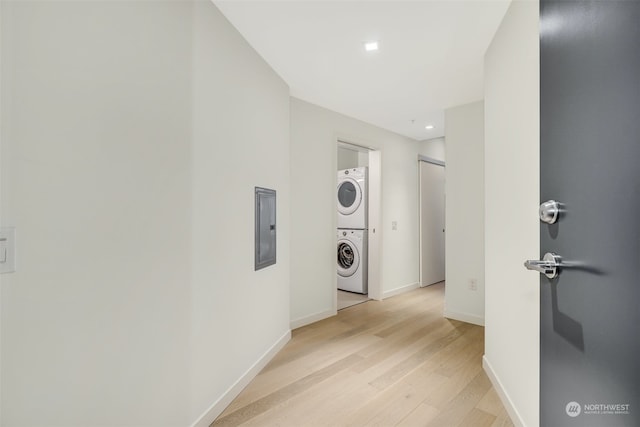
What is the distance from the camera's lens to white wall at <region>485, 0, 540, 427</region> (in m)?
1.42

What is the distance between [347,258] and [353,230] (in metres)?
0.44

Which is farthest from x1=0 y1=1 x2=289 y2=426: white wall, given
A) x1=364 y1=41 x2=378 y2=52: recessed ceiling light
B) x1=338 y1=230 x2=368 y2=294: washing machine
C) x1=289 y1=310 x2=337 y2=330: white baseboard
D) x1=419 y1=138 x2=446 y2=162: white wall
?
x1=419 y1=138 x2=446 y2=162: white wall

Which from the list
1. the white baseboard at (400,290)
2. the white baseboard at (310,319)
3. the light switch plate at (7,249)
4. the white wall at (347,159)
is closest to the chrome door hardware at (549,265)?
the light switch plate at (7,249)

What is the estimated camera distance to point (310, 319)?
10.7ft

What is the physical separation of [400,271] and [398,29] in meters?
3.32

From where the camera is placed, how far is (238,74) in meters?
2.00

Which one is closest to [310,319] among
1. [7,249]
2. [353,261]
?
[353,261]

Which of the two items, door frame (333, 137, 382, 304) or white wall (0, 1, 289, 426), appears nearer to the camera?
white wall (0, 1, 289, 426)

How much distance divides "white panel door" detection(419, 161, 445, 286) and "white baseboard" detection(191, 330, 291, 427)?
3.04 meters

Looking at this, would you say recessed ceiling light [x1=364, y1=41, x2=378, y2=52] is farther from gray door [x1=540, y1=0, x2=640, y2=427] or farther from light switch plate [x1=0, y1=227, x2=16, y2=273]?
light switch plate [x1=0, y1=227, x2=16, y2=273]

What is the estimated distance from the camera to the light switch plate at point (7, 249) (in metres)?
0.86

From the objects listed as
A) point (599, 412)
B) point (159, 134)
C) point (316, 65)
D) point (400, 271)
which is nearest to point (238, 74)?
point (316, 65)

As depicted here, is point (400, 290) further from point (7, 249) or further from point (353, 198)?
point (7, 249)
